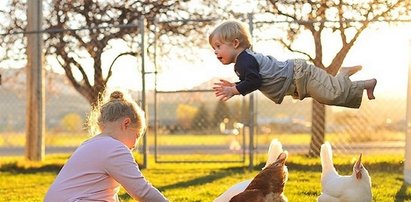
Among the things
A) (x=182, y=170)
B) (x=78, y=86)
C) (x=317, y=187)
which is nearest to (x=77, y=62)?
(x=78, y=86)

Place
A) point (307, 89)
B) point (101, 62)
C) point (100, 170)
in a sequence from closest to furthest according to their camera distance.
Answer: point (100, 170), point (307, 89), point (101, 62)

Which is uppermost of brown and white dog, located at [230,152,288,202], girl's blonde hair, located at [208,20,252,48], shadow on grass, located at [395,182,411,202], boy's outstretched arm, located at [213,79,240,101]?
girl's blonde hair, located at [208,20,252,48]

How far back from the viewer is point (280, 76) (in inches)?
175

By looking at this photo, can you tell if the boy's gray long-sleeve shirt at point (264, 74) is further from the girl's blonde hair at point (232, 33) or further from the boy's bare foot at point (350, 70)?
the boy's bare foot at point (350, 70)

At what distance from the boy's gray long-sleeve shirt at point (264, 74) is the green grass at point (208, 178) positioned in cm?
187

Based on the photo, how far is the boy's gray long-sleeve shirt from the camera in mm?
4328

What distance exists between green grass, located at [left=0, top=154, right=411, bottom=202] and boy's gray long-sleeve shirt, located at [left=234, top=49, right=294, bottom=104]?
1874mm

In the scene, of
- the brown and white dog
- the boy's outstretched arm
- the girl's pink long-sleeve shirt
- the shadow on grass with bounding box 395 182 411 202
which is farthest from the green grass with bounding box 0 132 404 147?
the girl's pink long-sleeve shirt

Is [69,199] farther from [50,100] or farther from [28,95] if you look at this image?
[50,100]

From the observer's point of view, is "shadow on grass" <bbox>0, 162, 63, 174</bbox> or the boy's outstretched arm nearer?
the boy's outstretched arm

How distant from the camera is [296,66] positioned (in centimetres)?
450

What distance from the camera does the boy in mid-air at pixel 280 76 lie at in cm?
437

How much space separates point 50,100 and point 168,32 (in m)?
2.58

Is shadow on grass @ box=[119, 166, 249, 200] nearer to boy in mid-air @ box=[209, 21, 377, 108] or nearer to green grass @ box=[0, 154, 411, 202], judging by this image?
green grass @ box=[0, 154, 411, 202]
